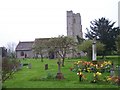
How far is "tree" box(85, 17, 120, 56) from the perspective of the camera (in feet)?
202

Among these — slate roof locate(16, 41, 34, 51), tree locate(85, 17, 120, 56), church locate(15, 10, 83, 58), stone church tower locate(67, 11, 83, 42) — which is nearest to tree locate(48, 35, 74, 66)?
tree locate(85, 17, 120, 56)

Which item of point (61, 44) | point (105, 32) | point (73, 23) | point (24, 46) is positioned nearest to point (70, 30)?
point (73, 23)

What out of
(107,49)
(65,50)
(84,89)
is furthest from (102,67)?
(107,49)

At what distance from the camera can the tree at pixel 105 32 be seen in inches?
2419

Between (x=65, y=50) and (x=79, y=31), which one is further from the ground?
(x=79, y=31)

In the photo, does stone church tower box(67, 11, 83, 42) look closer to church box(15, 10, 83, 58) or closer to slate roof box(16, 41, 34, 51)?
church box(15, 10, 83, 58)

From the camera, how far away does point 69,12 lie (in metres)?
99.6

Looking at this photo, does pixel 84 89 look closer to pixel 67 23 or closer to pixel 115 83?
pixel 115 83

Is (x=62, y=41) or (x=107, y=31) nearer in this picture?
(x=62, y=41)

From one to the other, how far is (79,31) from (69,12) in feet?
27.1

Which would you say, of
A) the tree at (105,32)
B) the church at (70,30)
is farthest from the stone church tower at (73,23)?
the tree at (105,32)

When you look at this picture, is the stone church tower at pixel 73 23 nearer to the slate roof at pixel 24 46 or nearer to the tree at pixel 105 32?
the slate roof at pixel 24 46

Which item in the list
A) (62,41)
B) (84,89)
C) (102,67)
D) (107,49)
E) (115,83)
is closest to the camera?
(84,89)

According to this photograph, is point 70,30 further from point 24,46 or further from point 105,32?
point 105,32
